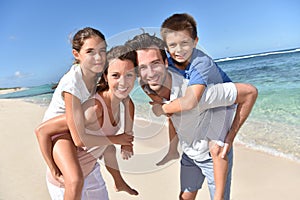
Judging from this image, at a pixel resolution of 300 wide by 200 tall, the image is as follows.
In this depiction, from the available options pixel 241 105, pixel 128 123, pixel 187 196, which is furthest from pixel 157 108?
pixel 187 196

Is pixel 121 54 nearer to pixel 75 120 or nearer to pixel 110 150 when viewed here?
pixel 75 120

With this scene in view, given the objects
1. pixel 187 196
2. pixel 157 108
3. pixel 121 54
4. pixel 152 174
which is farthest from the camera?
pixel 152 174

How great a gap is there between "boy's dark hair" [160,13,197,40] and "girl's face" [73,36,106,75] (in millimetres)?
122

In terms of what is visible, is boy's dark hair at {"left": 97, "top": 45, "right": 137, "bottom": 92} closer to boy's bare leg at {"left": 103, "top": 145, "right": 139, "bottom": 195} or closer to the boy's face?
the boy's face

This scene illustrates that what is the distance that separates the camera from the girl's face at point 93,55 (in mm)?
668

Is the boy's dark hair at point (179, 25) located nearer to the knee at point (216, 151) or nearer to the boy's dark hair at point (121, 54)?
the boy's dark hair at point (121, 54)

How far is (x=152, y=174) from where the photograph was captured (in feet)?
4.08

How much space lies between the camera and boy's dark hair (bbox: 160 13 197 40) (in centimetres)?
68

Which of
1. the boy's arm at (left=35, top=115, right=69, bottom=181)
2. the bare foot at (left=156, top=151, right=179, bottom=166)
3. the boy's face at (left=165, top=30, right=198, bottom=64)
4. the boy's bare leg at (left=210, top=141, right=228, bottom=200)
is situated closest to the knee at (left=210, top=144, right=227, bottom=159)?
the boy's bare leg at (left=210, top=141, right=228, bottom=200)

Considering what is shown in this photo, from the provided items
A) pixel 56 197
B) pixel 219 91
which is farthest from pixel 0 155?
pixel 219 91

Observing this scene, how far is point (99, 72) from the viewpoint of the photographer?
68 cm

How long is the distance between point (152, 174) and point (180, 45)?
682 mm

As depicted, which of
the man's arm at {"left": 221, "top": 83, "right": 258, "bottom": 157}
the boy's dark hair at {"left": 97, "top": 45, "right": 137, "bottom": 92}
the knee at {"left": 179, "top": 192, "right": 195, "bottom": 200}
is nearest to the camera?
the boy's dark hair at {"left": 97, "top": 45, "right": 137, "bottom": 92}

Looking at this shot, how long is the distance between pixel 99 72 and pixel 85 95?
5 centimetres
